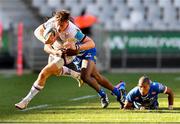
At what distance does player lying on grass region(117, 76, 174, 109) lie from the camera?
44.1 feet

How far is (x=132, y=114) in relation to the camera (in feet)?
43.1

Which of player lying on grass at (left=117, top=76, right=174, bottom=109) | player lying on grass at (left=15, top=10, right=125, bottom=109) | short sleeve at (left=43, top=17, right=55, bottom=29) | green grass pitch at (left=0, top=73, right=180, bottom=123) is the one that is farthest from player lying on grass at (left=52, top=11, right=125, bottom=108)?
player lying on grass at (left=117, top=76, right=174, bottom=109)

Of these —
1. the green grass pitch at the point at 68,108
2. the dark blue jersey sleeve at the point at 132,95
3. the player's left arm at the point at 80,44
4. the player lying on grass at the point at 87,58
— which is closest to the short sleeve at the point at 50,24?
the player lying on grass at the point at 87,58

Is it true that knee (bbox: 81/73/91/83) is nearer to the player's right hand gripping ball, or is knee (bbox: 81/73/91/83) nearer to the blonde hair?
the player's right hand gripping ball

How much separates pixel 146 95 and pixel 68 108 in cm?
170

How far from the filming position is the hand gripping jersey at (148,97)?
1362 cm

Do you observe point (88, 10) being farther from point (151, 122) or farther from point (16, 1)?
point (151, 122)

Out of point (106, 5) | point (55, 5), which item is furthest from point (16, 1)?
point (106, 5)

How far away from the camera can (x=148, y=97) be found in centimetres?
1374

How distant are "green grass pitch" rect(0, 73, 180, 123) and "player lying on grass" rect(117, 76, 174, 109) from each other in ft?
0.73

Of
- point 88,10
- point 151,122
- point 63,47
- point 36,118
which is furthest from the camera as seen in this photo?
point 88,10

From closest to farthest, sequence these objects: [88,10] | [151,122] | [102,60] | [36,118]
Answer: [151,122], [36,118], [102,60], [88,10]

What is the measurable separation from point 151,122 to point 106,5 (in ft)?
72.8

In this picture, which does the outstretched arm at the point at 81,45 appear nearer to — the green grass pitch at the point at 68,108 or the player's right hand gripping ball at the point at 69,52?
the player's right hand gripping ball at the point at 69,52
